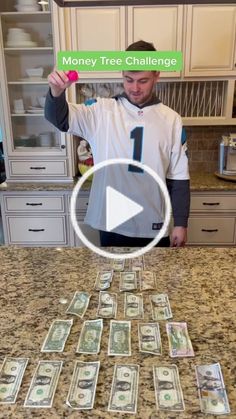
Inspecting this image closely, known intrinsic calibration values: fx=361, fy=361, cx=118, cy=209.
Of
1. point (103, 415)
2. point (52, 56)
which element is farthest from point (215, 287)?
point (52, 56)

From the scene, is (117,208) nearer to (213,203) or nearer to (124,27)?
(213,203)

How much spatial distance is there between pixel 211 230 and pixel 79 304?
6.52 ft

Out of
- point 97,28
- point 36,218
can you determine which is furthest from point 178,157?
point 36,218

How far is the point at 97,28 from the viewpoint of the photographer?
2514 mm

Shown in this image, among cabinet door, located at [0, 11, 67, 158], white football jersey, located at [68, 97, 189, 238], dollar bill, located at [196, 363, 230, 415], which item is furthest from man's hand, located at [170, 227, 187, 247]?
cabinet door, located at [0, 11, 67, 158]

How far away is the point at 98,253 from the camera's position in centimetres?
132

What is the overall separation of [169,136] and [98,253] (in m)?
0.74

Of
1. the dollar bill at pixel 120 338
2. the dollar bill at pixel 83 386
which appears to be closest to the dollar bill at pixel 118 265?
the dollar bill at pixel 120 338

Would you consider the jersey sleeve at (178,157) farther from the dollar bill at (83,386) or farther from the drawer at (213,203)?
the dollar bill at (83,386)

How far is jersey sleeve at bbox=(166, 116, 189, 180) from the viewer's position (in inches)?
68.9

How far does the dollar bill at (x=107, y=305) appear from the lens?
94 cm

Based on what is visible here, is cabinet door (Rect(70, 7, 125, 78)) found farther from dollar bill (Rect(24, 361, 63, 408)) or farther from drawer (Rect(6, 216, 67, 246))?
dollar bill (Rect(24, 361, 63, 408))

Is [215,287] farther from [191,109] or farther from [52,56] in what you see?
[52,56]

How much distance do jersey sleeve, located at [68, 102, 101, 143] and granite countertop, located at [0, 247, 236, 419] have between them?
2.09 feet
